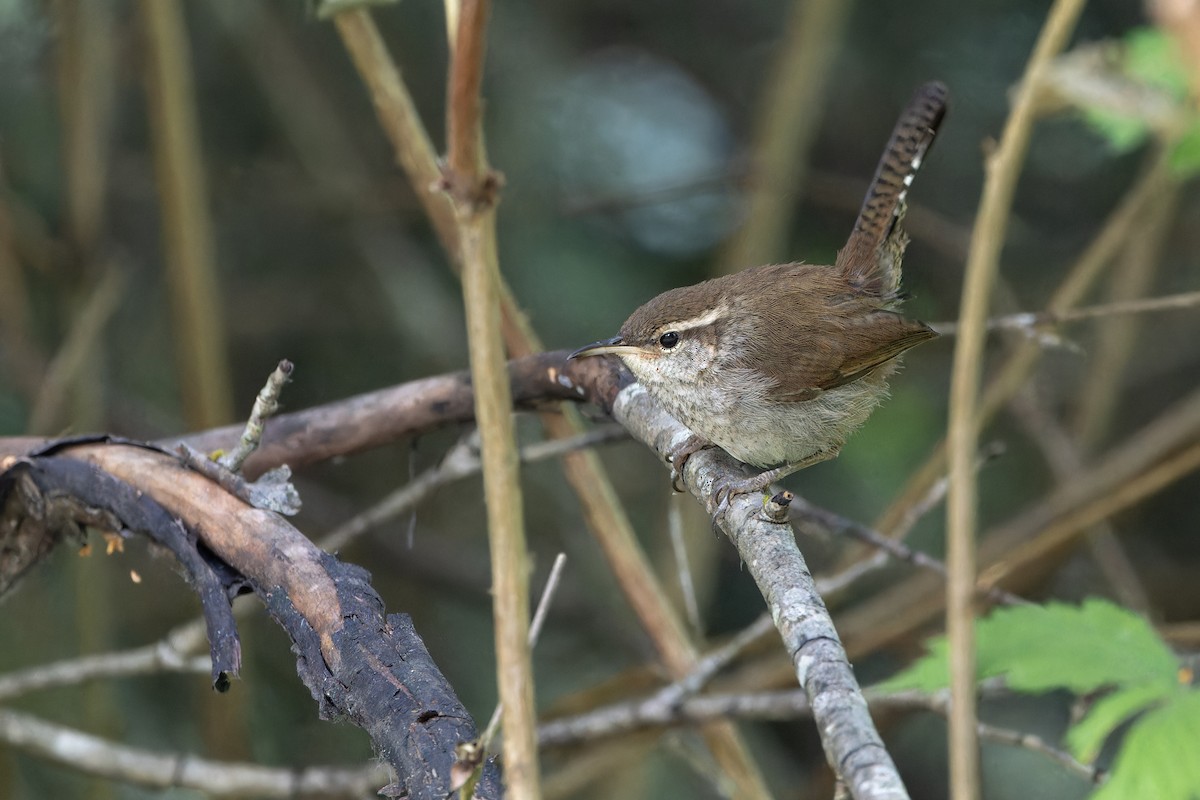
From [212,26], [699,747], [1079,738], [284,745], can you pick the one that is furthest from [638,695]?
[212,26]

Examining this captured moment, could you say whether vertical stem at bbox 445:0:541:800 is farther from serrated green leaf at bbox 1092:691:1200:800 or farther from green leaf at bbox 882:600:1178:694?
green leaf at bbox 882:600:1178:694

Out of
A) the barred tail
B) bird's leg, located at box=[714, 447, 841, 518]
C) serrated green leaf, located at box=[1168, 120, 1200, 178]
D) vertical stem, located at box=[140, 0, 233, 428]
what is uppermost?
vertical stem, located at box=[140, 0, 233, 428]

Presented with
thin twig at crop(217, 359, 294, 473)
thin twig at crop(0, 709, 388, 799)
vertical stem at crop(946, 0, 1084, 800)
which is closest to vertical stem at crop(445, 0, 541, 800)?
vertical stem at crop(946, 0, 1084, 800)

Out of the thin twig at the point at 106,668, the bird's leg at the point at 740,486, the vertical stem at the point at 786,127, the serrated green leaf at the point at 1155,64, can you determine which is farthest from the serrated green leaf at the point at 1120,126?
the thin twig at the point at 106,668

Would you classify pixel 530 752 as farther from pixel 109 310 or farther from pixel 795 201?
pixel 795 201

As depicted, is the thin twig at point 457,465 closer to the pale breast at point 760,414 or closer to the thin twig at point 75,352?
the pale breast at point 760,414

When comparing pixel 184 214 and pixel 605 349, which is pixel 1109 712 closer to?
pixel 605 349
